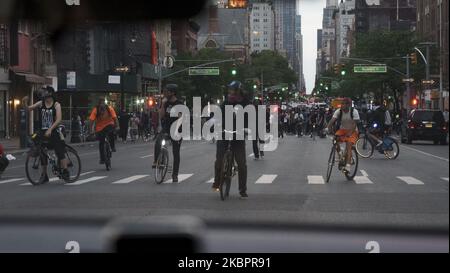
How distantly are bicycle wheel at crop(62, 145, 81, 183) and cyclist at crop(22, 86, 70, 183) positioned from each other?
12 centimetres

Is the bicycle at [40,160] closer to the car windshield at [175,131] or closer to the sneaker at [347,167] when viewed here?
the car windshield at [175,131]

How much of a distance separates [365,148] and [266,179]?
8565 mm

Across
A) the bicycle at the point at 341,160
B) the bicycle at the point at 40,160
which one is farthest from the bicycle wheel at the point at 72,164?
the bicycle at the point at 341,160

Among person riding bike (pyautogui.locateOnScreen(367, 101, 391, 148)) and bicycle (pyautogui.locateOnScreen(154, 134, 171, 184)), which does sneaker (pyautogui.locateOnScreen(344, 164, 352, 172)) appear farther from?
person riding bike (pyautogui.locateOnScreen(367, 101, 391, 148))

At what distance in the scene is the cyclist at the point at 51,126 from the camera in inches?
452

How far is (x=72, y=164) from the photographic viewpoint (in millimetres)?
12305

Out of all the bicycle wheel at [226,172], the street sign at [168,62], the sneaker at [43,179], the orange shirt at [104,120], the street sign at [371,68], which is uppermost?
the street sign at [371,68]

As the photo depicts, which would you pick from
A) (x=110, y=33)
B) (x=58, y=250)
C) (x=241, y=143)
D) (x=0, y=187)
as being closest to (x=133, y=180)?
(x=0, y=187)

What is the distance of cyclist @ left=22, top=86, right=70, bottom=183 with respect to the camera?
1148 centimetres

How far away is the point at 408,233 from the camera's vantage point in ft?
9.16

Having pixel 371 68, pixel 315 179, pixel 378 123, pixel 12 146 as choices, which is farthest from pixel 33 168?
pixel 371 68

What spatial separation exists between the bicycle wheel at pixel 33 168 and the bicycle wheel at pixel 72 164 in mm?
471

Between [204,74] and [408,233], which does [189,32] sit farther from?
[204,74]
